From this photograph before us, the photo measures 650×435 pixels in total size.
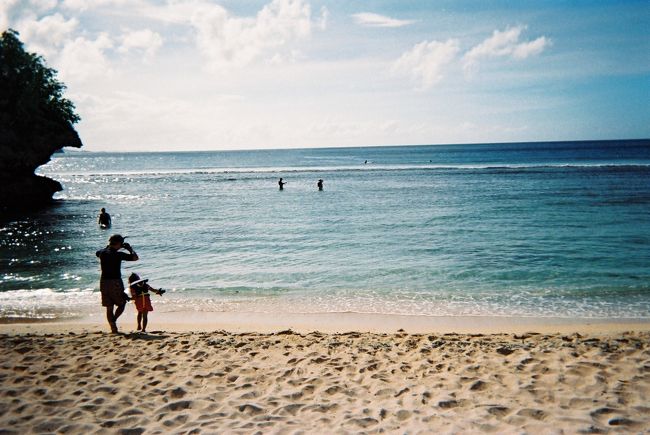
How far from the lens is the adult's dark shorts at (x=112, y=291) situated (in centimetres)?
891

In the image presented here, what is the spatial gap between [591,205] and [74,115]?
5118 cm

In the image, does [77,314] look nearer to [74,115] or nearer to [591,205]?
[591,205]

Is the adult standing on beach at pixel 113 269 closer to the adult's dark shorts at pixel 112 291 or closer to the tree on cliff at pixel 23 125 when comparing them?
the adult's dark shorts at pixel 112 291

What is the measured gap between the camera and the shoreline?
9703mm

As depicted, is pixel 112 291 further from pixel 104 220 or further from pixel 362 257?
pixel 104 220

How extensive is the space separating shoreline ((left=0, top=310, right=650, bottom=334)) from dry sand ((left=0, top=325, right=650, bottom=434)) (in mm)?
1114

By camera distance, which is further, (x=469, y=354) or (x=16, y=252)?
(x=16, y=252)

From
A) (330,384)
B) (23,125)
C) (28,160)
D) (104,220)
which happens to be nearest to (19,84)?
(23,125)

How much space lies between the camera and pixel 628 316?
10.4 m

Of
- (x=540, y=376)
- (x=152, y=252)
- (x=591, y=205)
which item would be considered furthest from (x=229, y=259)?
(x=591, y=205)

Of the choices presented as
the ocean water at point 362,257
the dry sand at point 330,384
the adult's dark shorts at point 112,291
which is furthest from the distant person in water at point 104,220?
the adult's dark shorts at point 112,291

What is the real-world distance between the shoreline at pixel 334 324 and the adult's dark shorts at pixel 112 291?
117 cm

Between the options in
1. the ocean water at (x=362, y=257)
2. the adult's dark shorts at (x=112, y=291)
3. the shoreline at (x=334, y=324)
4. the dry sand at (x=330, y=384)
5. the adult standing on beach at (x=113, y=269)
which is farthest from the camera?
the ocean water at (x=362, y=257)

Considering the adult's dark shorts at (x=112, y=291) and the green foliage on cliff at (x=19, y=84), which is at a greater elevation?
the green foliage on cliff at (x=19, y=84)
